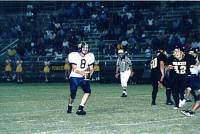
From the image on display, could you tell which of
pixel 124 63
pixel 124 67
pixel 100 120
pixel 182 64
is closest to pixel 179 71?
pixel 182 64

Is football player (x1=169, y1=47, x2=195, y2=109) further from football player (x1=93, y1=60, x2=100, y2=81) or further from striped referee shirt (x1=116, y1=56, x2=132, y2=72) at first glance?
football player (x1=93, y1=60, x2=100, y2=81)

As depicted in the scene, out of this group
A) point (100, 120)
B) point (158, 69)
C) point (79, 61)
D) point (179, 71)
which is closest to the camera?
point (100, 120)

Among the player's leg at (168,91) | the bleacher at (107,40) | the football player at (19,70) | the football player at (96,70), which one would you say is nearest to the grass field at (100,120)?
the player's leg at (168,91)

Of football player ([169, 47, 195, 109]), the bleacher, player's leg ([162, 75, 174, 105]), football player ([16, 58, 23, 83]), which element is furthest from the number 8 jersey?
football player ([16, 58, 23, 83])

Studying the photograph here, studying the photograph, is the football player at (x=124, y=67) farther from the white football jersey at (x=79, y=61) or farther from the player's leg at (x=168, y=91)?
the white football jersey at (x=79, y=61)

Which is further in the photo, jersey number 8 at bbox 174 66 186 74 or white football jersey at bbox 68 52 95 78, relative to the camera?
jersey number 8 at bbox 174 66 186 74

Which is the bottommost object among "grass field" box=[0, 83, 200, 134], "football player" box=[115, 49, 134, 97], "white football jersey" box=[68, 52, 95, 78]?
"grass field" box=[0, 83, 200, 134]

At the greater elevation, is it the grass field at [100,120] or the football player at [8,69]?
the grass field at [100,120]

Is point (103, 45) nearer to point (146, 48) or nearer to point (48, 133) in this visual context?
point (146, 48)

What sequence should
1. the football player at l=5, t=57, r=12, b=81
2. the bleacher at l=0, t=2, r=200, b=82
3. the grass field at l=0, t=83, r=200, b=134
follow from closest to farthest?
the grass field at l=0, t=83, r=200, b=134 < the bleacher at l=0, t=2, r=200, b=82 < the football player at l=5, t=57, r=12, b=81

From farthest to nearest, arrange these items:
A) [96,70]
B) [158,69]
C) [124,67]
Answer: [96,70] → [124,67] → [158,69]

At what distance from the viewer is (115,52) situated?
32.5 m

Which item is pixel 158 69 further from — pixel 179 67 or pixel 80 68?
pixel 80 68

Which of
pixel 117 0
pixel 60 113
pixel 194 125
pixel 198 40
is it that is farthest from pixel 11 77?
pixel 194 125
